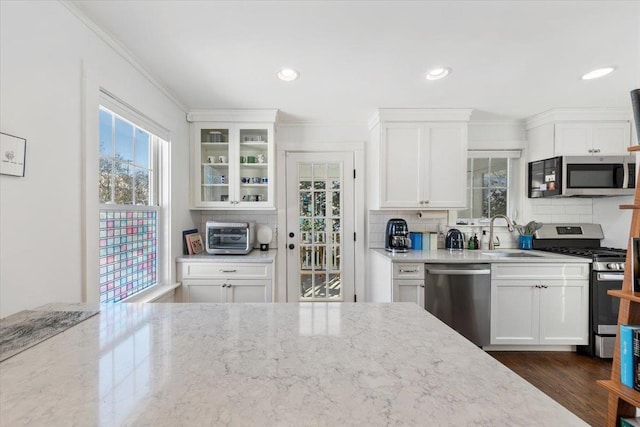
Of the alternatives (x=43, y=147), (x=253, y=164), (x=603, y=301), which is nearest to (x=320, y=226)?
(x=253, y=164)

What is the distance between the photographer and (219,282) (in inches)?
104

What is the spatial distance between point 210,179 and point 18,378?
2489mm

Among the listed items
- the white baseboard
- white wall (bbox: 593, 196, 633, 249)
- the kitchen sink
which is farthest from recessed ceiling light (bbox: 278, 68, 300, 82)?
white wall (bbox: 593, 196, 633, 249)

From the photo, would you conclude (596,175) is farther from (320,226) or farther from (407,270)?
(320,226)

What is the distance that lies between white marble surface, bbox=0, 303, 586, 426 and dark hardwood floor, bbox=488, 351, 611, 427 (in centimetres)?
194

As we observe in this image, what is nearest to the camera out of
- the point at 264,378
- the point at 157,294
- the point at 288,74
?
the point at 264,378

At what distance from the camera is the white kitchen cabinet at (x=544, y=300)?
2.59 m

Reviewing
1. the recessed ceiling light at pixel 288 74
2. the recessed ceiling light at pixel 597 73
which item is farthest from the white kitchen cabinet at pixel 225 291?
the recessed ceiling light at pixel 597 73

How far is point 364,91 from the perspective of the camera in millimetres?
2441

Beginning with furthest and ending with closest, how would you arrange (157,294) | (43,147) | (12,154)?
(157,294)
(43,147)
(12,154)

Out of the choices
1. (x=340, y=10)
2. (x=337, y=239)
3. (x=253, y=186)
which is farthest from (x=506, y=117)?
(x=253, y=186)

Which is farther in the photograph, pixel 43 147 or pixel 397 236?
pixel 397 236

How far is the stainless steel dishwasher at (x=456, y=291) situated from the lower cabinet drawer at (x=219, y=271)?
1.57m

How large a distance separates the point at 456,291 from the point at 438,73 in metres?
1.86
